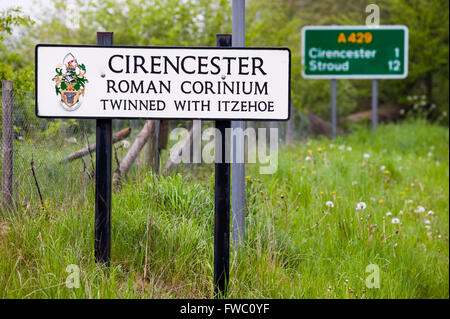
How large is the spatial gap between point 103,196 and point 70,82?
2.37ft

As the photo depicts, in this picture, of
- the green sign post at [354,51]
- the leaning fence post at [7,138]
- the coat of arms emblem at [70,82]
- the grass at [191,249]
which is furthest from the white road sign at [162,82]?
the green sign post at [354,51]

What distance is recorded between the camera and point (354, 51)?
1180cm

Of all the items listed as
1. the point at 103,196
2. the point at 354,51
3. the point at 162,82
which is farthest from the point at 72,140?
the point at 354,51

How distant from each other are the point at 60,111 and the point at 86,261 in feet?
3.15

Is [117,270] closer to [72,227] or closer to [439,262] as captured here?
[72,227]

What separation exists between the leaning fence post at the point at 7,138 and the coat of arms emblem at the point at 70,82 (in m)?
0.94

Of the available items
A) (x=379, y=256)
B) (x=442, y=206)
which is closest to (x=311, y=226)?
(x=379, y=256)

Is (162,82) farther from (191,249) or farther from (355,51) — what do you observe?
(355,51)

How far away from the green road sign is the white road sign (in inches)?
342

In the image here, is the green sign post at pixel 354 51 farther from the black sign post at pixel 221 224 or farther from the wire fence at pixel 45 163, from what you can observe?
the black sign post at pixel 221 224

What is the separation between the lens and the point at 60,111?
3.13 metres

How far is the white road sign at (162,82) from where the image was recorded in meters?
3.10

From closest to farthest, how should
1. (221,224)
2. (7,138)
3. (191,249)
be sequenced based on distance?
1. (221,224)
2. (191,249)
3. (7,138)

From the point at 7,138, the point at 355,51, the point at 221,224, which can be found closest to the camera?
the point at 221,224
